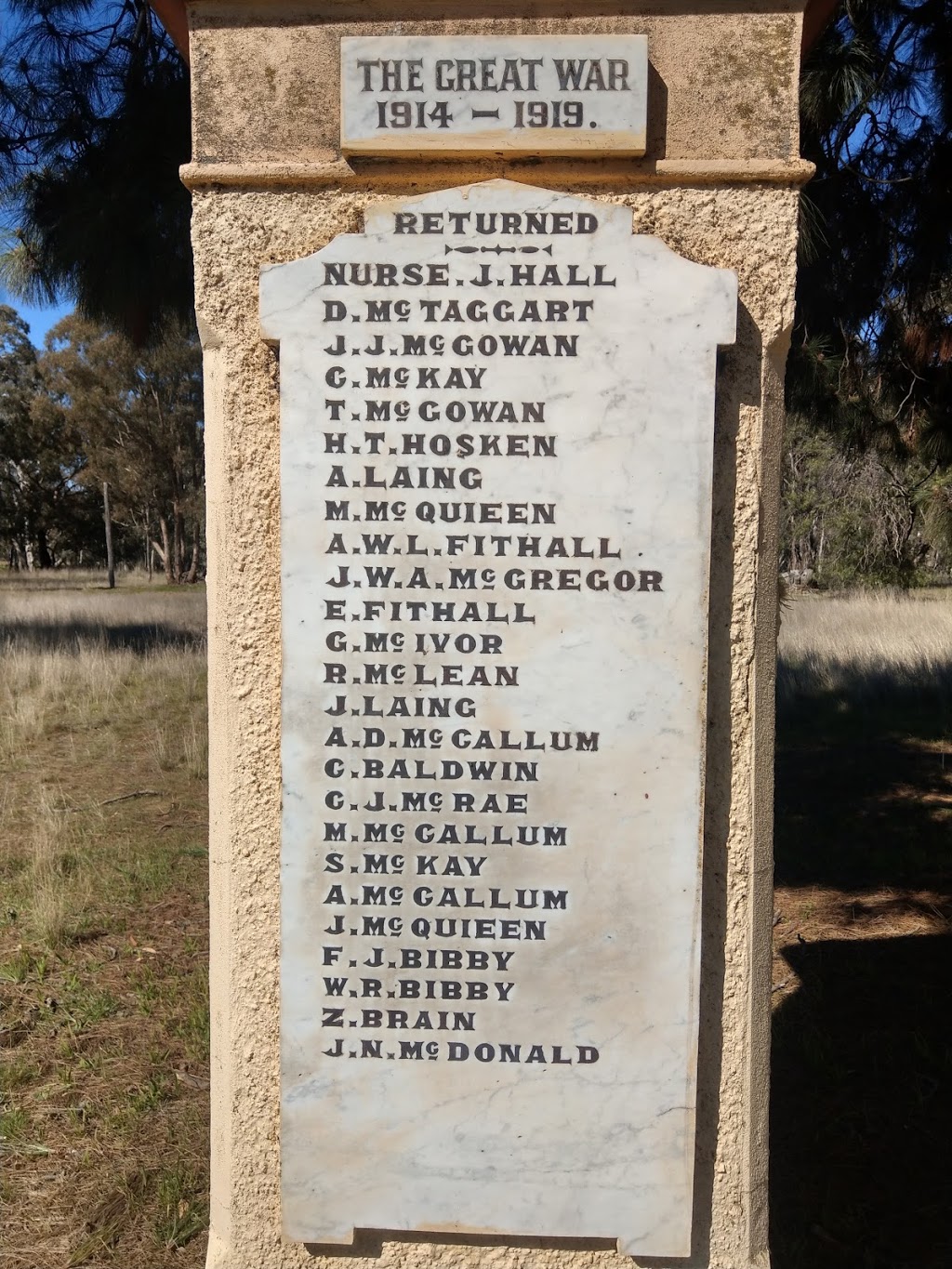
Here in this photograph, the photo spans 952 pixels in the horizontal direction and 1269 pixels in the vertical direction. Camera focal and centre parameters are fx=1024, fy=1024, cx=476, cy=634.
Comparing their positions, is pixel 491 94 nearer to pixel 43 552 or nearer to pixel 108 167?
pixel 108 167

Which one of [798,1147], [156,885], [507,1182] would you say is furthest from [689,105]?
[156,885]

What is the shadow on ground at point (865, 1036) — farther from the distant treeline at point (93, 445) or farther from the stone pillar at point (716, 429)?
the distant treeline at point (93, 445)

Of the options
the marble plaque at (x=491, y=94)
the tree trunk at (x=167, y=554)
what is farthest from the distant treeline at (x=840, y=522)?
the tree trunk at (x=167, y=554)

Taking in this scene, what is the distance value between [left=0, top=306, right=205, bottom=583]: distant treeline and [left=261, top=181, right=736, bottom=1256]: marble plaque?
23488 millimetres

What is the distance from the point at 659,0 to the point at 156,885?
3756 millimetres

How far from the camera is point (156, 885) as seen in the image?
4316 mm

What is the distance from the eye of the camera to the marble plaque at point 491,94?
1.64 meters

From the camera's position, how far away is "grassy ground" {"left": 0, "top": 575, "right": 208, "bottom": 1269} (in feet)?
7.80

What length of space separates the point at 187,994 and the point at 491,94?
2.85 m

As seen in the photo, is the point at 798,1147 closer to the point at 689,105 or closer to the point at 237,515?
the point at 237,515

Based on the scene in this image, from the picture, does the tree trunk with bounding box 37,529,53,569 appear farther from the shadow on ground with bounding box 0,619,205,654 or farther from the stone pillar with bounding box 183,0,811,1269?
the stone pillar with bounding box 183,0,811,1269

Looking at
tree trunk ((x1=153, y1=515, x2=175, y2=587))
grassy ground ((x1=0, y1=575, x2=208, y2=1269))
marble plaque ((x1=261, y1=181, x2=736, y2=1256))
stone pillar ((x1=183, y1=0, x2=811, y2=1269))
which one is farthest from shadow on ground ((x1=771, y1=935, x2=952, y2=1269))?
tree trunk ((x1=153, y1=515, x2=175, y2=587))

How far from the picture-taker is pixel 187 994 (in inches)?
133

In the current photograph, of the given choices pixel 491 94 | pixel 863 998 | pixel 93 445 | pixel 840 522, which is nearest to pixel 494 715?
pixel 491 94
